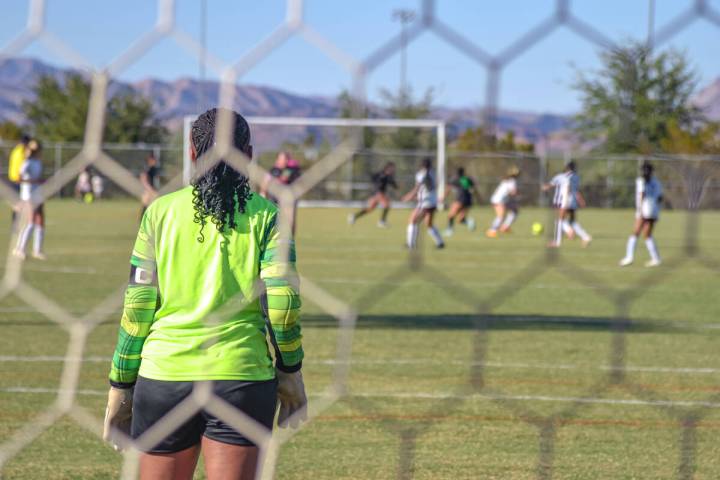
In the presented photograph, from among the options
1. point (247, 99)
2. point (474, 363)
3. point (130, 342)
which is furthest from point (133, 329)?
point (474, 363)

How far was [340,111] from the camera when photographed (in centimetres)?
319

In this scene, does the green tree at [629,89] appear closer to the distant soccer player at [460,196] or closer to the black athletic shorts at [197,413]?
the black athletic shorts at [197,413]

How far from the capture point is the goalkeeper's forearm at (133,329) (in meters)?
3.17

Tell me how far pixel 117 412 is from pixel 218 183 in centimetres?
79

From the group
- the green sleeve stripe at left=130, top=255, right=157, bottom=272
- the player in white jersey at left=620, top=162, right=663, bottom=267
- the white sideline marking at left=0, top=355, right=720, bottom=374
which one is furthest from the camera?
the player in white jersey at left=620, top=162, right=663, bottom=267

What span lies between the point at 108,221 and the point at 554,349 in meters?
20.1

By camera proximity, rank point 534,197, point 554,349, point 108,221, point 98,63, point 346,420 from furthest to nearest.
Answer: point 534,197 < point 108,221 < point 554,349 < point 346,420 < point 98,63

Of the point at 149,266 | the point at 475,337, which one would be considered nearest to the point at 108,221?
the point at 475,337

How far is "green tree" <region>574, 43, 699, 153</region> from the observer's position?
3.04m

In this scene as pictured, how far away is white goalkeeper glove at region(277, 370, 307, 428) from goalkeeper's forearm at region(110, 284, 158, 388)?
0.43 meters

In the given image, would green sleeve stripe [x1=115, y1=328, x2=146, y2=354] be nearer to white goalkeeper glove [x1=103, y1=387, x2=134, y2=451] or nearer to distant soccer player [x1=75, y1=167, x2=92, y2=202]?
white goalkeeper glove [x1=103, y1=387, x2=134, y2=451]

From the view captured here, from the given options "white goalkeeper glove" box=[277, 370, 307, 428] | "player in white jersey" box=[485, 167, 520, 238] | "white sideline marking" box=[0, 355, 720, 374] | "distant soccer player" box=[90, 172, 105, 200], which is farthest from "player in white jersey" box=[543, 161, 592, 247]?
"white goalkeeper glove" box=[277, 370, 307, 428]

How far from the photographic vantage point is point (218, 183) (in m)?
3.10

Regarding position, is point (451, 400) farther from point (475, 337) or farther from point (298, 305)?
point (298, 305)
